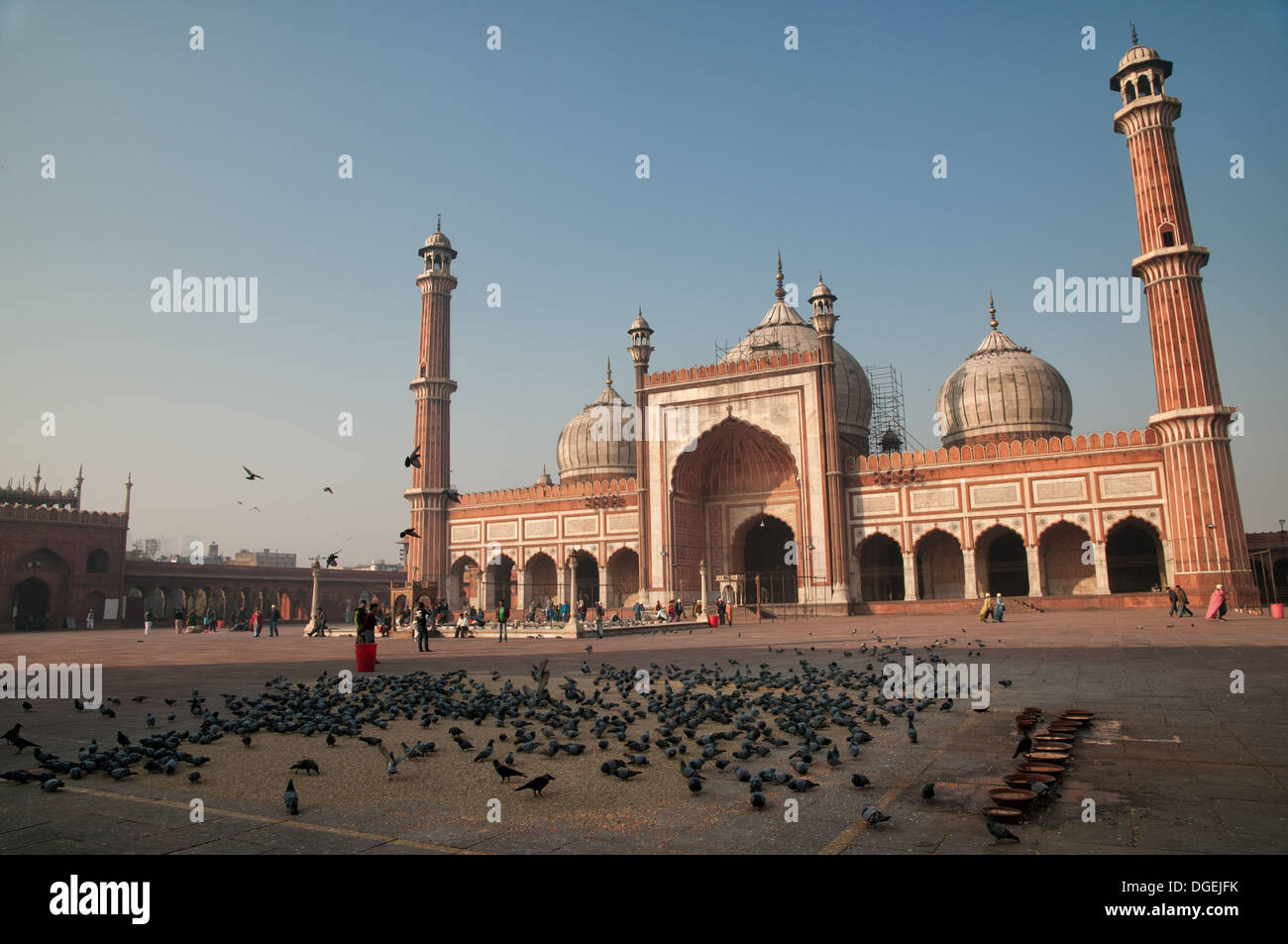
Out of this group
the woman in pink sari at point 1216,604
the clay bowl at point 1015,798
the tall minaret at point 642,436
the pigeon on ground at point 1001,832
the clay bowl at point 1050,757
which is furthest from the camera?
the tall minaret at point 642,436

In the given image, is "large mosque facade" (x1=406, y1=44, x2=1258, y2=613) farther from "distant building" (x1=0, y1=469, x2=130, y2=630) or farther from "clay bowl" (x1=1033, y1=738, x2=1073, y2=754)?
"clay bowl" (x1=1033, y1=738, x2=1073, y2=754)

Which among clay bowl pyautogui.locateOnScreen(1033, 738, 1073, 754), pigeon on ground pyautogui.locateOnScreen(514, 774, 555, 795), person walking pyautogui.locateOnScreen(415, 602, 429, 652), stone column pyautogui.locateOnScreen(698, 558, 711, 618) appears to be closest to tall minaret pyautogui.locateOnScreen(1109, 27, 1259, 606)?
stone column pyautogui.locateOnScreen(698, 558, 711, 618)

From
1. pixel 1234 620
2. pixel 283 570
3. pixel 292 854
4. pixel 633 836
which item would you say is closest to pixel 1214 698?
pixel 633 836

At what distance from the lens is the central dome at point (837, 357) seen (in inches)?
1586

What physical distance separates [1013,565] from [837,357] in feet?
44.3

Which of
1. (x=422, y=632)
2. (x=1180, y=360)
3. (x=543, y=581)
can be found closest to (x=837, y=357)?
(x=1180, y=360)

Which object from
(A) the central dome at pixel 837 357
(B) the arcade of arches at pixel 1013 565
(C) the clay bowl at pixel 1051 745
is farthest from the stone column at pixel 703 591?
(C) the clay bowl at pixel 1051 745

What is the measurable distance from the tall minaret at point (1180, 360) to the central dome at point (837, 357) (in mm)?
14025

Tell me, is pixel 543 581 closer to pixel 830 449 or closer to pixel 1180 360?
pixel 830 449

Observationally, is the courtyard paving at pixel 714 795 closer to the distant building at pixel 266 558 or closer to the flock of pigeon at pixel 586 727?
the flock of pigeon at pixel 586 727

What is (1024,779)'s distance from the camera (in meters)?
4.04

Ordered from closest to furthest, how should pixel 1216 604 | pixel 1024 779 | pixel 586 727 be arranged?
pixel 1024 779 → pixel 586 727 → pixel 1216 604
